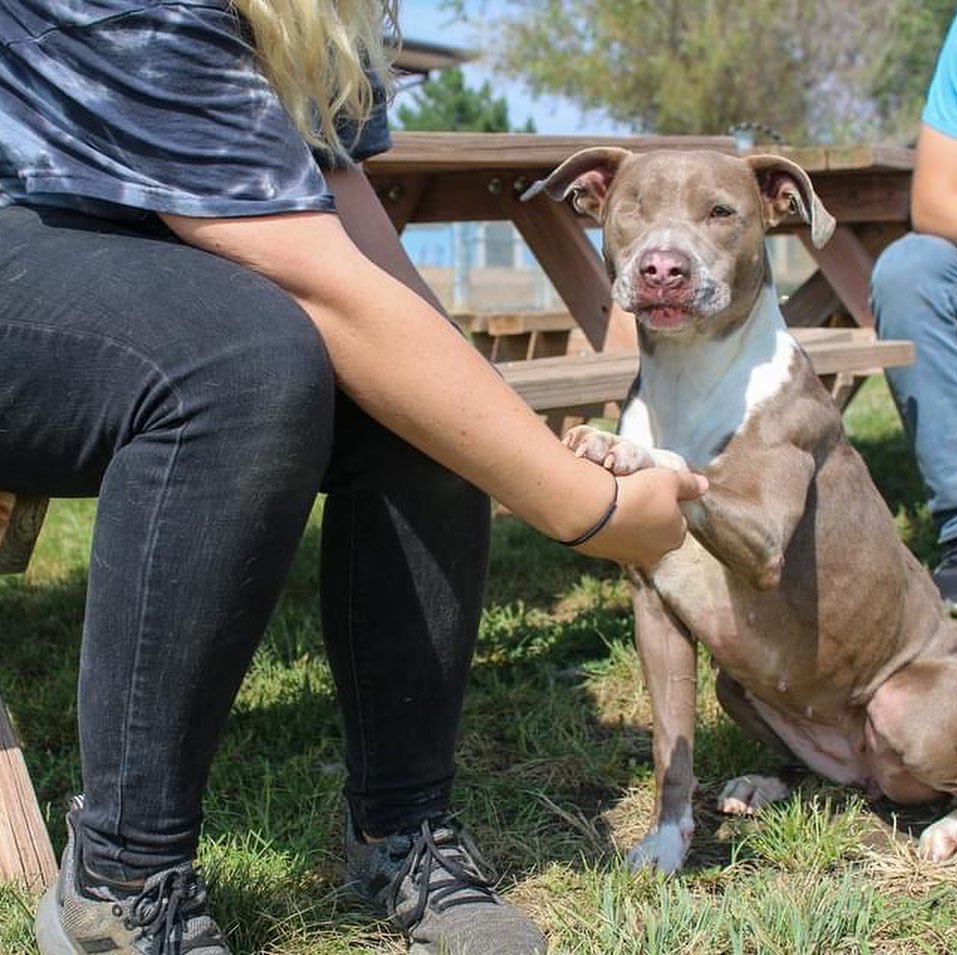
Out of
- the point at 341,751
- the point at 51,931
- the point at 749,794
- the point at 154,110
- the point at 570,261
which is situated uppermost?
the point at 154,110

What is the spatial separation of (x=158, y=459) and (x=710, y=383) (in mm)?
1173

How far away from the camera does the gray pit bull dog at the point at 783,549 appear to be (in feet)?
7.93

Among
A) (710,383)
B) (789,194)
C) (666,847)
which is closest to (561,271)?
(789,194)

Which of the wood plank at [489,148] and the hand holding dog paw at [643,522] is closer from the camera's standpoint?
the hand holding dog paw at [643,522]

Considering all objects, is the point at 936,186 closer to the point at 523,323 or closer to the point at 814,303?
the point at 814,303

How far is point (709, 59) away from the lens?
2439cm

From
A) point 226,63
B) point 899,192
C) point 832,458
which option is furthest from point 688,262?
point 899,192

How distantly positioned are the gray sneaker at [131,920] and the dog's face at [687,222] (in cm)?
123

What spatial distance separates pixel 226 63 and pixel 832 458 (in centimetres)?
142

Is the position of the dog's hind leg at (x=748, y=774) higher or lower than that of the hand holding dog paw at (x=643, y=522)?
lower

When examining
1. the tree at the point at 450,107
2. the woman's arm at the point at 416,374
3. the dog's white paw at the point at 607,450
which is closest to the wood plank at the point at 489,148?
the dog's white paw at the point at 607,450

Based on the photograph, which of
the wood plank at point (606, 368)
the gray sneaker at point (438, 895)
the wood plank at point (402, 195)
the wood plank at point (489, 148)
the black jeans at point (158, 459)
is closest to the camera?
the black jeans at point (158, 459)

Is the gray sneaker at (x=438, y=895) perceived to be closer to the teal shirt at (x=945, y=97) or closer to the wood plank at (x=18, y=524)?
the wood plank at (x=18, y=524)

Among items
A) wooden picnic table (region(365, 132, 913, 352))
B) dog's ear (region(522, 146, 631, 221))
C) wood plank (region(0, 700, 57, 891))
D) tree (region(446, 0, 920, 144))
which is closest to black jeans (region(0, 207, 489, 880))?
wood plank (region(0, 700, 57, 891))
